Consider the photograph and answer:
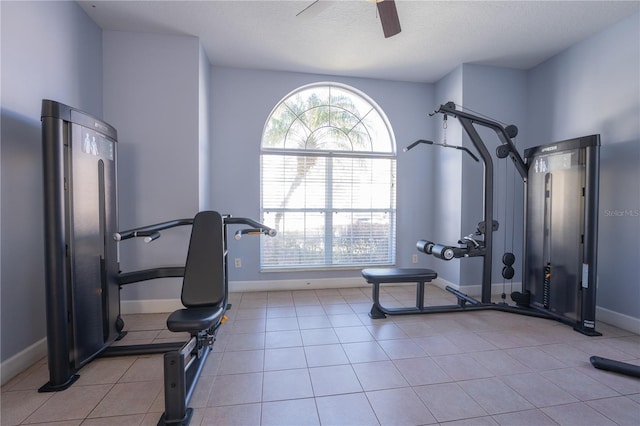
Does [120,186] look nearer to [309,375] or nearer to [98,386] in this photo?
[98,386]

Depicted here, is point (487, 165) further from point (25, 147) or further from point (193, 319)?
point (25, 147)

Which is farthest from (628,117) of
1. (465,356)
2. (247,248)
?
(247,248)

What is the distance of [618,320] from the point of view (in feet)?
8.98

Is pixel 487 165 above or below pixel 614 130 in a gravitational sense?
below

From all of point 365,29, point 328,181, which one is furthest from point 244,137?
point 365,29

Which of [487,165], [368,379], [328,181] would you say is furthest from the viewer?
[328,181]

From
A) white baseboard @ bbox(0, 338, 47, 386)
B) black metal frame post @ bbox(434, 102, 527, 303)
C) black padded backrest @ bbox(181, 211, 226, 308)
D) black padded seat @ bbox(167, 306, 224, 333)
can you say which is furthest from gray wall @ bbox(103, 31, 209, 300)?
black metal frame post @ bbox(434, 102, 527, 303)

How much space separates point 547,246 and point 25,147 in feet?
15.4

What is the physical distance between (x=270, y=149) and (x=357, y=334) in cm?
259

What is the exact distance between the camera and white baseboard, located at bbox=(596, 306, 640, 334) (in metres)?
2.61

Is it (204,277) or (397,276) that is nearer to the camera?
(204,277)

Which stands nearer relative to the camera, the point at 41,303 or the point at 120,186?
the point at 41,303

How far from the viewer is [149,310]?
3053 millimetres

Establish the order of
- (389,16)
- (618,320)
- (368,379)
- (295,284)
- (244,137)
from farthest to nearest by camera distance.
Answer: (295,284), (244,137), (618,320), (389,16), (368,379)
